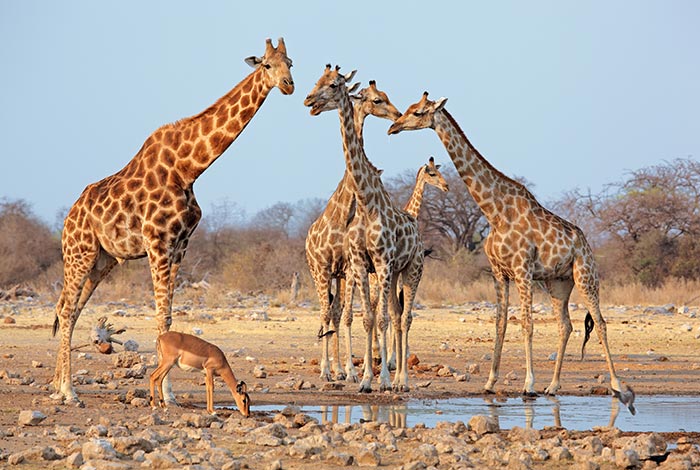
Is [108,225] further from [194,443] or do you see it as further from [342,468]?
[342,468]

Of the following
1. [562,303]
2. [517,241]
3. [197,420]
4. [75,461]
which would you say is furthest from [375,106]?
[75,461]

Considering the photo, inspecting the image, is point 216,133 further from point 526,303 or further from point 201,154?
point 526,303

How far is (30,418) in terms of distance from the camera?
329 inches

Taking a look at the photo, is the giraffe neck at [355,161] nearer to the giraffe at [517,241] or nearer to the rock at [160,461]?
the giraffe at [517,241]

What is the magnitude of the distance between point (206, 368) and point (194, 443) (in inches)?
56.1

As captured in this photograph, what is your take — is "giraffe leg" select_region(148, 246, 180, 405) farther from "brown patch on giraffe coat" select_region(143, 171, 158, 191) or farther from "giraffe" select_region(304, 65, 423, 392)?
"giraffe" select_region(304, 65, 423, 392)

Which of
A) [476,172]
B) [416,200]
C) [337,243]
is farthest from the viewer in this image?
[416,200]

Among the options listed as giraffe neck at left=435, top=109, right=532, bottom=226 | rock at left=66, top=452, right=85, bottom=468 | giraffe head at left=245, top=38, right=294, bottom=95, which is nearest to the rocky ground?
rock at left=66, top=452, right=85, bottom=468

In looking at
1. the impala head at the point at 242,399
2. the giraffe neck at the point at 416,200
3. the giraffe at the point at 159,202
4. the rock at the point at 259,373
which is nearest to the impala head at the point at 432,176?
the giraffe neck at the point at 416,200

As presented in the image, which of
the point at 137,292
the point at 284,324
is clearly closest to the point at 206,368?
→ the point at 284,324

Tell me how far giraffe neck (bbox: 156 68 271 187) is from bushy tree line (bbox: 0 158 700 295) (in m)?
20.3

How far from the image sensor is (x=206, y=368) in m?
9.12

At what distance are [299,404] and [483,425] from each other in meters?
2.53

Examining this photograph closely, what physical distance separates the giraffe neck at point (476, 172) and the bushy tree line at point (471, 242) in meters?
18.5
